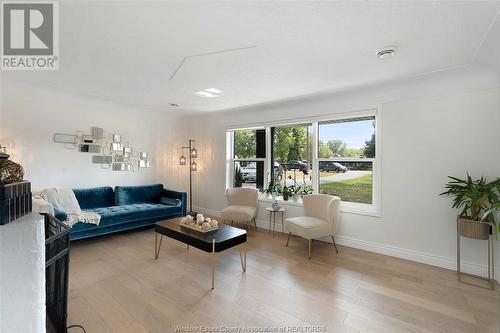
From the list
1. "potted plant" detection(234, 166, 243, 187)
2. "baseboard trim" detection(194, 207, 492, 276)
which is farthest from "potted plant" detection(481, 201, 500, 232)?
"potted plant" detection(234, 166, 243, 187)

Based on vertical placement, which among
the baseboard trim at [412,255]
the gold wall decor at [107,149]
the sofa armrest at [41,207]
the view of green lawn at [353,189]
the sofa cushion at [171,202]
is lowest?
the baseboard trim at [412,255]

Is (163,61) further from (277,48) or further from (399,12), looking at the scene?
(399,12)

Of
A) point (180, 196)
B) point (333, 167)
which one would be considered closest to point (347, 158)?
point (333, 167)

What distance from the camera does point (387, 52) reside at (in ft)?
7.53

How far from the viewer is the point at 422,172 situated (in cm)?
307

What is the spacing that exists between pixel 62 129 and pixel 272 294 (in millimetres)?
4352

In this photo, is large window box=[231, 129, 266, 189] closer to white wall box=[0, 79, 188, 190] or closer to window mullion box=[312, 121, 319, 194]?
window mullion box=[312, 121, 319, 194]

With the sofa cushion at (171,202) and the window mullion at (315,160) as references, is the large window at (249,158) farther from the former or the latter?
the sofa cushion at (171,202)

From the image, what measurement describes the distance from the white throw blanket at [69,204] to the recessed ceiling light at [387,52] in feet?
14.2

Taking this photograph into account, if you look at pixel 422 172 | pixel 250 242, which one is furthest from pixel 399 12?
pixel 250 242

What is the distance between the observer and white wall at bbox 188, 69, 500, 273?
2.73 metres

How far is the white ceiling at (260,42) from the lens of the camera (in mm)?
1713

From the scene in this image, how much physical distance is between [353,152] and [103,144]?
15.2 feet

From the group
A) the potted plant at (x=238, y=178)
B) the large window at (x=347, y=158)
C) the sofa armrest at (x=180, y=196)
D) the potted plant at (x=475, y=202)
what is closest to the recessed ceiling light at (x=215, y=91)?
the large window at (x=347, y=158)
